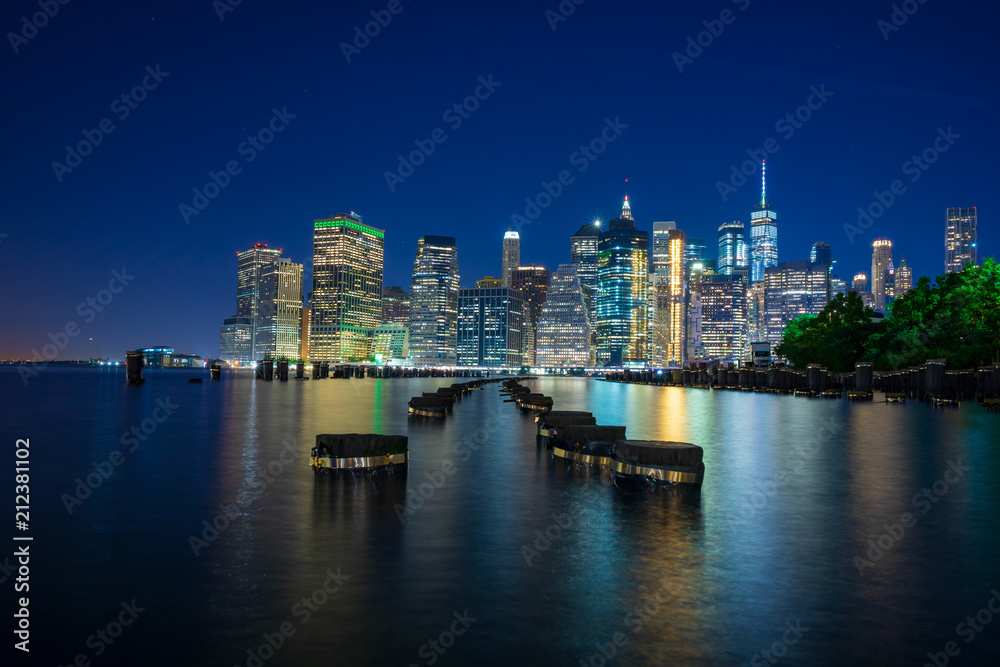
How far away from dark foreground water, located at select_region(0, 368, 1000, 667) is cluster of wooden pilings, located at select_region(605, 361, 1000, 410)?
40.3 m

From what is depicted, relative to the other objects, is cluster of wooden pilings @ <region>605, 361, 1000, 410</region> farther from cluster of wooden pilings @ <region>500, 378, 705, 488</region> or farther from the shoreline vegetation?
cluster of wooden pilings @ <region>500, 378, 705, 488</region>

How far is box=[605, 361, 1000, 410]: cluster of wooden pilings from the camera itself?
53.6 m

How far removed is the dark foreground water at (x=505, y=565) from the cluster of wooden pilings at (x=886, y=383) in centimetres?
4025

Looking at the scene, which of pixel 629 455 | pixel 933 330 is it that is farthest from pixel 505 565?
pixel 933 330

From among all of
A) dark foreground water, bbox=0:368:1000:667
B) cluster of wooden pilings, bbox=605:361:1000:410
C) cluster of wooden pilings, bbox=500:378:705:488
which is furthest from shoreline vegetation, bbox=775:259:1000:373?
dark foreground water, bbox=0:368:1000:667

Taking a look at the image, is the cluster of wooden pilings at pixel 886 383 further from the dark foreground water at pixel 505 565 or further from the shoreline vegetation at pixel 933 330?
the dark foreground water at pixel 505 565

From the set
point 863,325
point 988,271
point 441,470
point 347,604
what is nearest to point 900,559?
point 347,604

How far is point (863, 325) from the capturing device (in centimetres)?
8944

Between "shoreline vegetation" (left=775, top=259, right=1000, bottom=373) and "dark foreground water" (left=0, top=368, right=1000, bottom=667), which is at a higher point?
"shoreline vegetation" (left=775, top=259, right=1000, bottom=373)

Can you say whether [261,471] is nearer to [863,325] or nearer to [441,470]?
[441,470]

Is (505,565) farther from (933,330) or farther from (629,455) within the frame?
(933,330)

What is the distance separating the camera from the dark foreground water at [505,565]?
20.9ft

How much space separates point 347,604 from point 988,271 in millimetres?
79871

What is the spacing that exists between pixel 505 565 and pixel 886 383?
75401 mm
